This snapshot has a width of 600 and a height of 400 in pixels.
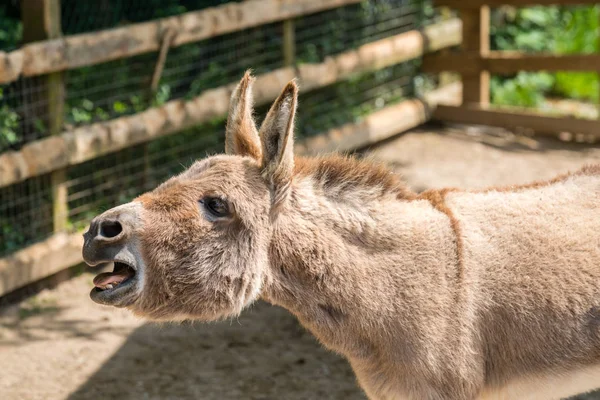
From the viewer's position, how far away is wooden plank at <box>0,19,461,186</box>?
6.12 meters

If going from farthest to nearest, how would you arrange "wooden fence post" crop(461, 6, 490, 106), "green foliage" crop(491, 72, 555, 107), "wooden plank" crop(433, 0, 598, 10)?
"green foliage" crop(491, 72, 555, 107)
"wooden fence post" crop(461, 6, 490, 106)
"wooden plank" crop(433, 0, 598, 10)

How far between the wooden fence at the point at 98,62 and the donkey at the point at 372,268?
298 centimetres

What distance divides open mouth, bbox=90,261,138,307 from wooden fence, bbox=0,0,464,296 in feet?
9.77

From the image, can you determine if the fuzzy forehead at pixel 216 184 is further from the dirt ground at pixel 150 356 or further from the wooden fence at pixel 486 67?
the wooden fence at pixel 486 67

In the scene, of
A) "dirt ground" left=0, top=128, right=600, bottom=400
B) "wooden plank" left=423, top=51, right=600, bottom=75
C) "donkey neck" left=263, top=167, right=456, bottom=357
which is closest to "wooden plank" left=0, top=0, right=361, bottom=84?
"dirt ground" left=0, top=128, right=600, bottom=400

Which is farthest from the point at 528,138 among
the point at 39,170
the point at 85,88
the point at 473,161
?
the point at 39,170

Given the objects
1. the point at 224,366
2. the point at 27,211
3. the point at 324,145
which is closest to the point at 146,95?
the point at 27,211

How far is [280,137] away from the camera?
325 centimetres

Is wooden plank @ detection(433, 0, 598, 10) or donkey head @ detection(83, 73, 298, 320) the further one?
wooden plank @ detection(433, 0, 598, 10)

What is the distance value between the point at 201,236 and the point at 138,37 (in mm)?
3907

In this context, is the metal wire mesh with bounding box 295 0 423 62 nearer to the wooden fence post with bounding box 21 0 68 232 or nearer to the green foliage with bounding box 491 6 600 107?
the green foliage with bounding box 491 6 600 107

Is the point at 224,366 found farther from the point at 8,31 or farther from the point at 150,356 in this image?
the point at 8,31

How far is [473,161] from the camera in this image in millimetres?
9117

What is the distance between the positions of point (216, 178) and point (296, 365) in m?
2.50
